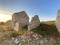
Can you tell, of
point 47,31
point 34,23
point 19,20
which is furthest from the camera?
point 19,20

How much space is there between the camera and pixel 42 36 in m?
12.4

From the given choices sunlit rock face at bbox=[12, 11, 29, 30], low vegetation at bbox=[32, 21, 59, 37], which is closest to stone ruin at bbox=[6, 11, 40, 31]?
sunlit rock face at bbox=[12, 11, 29, 30]

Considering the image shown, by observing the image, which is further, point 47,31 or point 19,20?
point 19,20

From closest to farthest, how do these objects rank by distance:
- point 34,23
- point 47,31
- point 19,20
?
1. point 47,31
2. point 34,23
3. point 19,20

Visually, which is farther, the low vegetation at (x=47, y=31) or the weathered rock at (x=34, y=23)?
the weathered rock at (x=34, y=23)

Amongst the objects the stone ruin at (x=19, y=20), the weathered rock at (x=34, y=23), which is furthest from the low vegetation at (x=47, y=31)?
the stone ruin at (x=19, y=20)

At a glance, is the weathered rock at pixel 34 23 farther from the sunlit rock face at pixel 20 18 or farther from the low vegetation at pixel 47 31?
the sunlit rock face at pixel 20 18

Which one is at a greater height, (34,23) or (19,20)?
(19,20)

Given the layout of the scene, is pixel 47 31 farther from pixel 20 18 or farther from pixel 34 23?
pixel 20 18

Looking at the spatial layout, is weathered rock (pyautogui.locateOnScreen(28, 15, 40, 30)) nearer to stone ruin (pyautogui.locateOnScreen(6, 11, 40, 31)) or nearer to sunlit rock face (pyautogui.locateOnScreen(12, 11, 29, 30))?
stone ruin (pyautogui.locateOnScreen(6, 11, 40, 31))

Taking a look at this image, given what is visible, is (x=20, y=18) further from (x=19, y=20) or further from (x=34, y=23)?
(x=34, y=23)

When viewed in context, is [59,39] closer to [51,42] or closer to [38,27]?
[51,42]

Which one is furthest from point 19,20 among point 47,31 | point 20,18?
point 47,31

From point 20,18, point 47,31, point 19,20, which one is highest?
point 20,18
